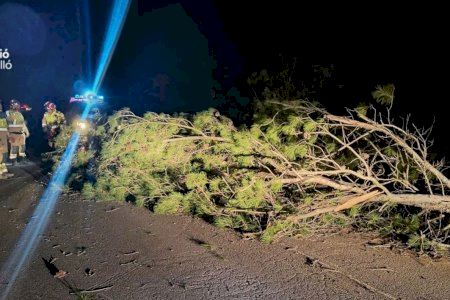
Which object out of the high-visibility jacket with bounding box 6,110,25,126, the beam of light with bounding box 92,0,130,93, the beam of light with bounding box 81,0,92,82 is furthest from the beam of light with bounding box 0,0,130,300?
the beam of light with bounding box 81,0,92,82

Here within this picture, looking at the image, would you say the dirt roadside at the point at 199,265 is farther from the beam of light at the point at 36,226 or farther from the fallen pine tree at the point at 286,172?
the fallen pine tree at the point at 286,172

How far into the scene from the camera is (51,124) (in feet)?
32.4

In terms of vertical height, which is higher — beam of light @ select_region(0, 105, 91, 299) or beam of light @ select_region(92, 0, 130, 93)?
beam of light @ select_region(92, 0, 130, 93)

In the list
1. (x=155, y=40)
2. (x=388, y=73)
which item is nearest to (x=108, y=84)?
(x=155, y=40)

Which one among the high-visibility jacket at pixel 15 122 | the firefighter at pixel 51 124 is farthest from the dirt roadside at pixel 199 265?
the firefighter at pixel 51 124

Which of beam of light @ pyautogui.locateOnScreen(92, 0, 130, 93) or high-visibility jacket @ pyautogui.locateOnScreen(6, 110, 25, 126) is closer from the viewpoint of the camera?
high-visibility jacket @ pyautogui.locateOnScreen(6, 110, 25, 126)

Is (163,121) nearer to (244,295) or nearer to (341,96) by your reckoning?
(244,295)

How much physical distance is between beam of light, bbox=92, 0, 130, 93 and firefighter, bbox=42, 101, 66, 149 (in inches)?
474

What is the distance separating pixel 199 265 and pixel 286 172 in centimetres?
134

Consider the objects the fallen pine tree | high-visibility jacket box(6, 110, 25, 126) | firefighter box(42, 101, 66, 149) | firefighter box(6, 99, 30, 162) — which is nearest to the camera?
the fallen pine tree

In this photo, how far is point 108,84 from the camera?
2239 centimetres

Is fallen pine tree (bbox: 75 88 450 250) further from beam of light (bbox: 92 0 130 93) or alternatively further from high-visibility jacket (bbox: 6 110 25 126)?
beam of light (bbox: 92 0 130 93)

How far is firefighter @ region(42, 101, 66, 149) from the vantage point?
386 inches

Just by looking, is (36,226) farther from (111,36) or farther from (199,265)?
(111,36)
